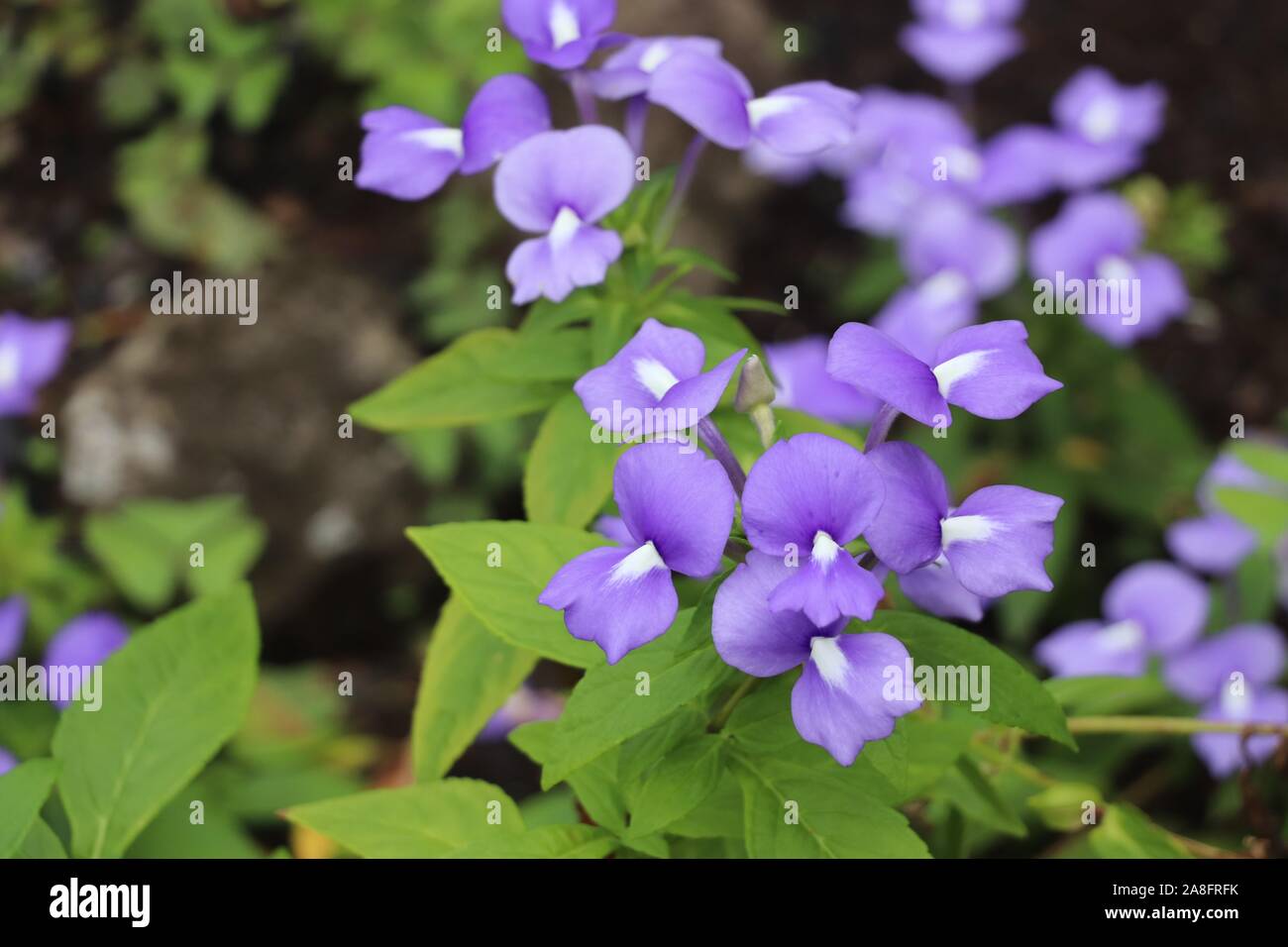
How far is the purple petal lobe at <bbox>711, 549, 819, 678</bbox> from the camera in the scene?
1.05m

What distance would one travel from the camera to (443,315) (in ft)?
11.7

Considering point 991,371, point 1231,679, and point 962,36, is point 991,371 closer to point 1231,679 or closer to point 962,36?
point 1231,679

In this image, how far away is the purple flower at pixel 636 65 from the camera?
1.56 metres

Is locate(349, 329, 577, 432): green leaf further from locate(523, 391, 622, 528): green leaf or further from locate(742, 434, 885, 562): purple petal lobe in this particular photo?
locate(742, 434, 885, 562): purple petal lobe

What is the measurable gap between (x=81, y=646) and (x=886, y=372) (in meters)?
1.79

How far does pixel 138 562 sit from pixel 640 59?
1691 millimetres

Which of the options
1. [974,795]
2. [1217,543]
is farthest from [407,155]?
[1217,543]

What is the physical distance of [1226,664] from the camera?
2.42 m

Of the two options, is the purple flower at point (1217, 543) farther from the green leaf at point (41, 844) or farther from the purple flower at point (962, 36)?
the green leaf at point (41, 844)

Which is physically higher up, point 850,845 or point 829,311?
point 829,311

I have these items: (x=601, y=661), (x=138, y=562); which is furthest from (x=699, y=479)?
(x=138, y=562)

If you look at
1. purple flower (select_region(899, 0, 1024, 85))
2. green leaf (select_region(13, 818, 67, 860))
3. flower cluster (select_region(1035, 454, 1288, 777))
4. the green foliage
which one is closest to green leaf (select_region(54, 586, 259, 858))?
green leaf (select_region(13, 818, 67, 860))

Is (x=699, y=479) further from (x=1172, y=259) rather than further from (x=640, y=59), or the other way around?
(x=1172, y=259)

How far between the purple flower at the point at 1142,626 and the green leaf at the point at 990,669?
1.41m
